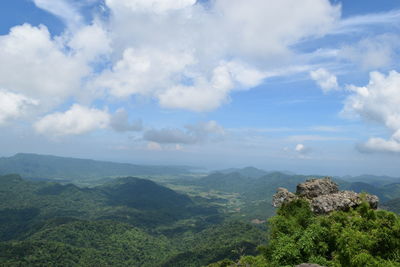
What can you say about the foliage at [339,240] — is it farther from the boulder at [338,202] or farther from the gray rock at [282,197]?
the gray rock at [282,197]

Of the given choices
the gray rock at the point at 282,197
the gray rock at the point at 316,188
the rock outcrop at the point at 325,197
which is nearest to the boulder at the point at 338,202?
the rock outcrop at the point at 325,197

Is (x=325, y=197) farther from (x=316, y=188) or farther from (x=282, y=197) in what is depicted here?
(x=282, y=197)

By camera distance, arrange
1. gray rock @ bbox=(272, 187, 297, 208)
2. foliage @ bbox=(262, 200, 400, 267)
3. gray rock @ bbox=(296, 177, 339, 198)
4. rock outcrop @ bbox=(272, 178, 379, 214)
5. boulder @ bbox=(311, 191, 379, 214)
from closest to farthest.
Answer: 1. foliage @ bbox=(262, 200, 400, 267)
2. boulder @ bbox=(311, 191, 379, 214)
3. rock outcrop @ bbox=(272, 178, 379, 214)
4. gray rock @ bbox=(272, 187, 297, 208)
5. gray rock @ bbox=(296, 177, 339, 198)

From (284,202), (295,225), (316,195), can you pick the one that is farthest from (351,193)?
(295,225)

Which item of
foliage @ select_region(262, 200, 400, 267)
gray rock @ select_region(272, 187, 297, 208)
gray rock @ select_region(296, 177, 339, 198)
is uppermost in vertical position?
gray rock @ select_region(296, 177, 339, 198)

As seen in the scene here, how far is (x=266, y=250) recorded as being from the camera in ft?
133

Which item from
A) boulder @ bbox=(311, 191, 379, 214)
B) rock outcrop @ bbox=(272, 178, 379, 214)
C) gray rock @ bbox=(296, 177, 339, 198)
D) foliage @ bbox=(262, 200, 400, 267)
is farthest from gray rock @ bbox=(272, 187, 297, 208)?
foliage @ bbox=(262, 200, 400, 267)

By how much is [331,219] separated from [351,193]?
41.9 ft

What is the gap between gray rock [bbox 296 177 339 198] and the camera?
166ft

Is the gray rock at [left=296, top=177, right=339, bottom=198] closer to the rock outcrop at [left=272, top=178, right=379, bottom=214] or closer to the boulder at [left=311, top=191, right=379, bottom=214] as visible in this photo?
the rock outcrop at [left=272, top=178, right=379, bottom=214]

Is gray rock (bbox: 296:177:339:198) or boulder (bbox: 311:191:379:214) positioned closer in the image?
boulder (bbox: 311:191:379:214)

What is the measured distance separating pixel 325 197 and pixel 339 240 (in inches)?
631

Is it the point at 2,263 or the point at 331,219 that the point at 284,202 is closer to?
the point at 331,219

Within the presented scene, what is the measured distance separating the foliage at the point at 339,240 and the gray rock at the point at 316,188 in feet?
Result: 30.9
